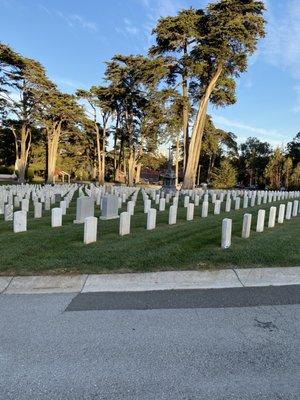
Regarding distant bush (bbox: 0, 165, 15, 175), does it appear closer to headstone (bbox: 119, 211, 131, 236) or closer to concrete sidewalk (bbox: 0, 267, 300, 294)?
headstone (bbox: 119, 211, 131, 236)

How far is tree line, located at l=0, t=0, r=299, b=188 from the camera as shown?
34.6 metres

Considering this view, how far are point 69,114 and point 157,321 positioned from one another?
47085mm

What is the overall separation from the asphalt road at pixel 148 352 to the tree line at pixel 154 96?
106 feet

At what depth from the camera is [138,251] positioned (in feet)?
24.8

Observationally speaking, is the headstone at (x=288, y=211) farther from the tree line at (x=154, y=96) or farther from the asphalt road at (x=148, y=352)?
the tree line at (x=154, y=96)

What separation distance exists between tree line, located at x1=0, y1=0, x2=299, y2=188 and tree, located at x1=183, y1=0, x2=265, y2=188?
8 cm

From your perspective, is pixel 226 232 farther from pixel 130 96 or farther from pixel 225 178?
pixel 225 178

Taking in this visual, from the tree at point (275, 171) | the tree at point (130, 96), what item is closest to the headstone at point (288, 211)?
the tree at point (130, 96)

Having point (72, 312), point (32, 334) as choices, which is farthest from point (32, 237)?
point (32, 334)

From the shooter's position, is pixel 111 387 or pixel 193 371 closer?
pixel 111 387

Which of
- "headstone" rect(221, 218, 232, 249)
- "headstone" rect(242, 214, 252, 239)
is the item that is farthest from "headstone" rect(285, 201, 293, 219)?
"headstone" rect(221, 218, 232, 249)

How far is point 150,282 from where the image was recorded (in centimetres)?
611

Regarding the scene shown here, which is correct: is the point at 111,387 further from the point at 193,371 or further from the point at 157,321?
the point at 157,321

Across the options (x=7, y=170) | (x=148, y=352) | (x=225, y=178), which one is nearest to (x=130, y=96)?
(x=225, y=178)
